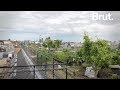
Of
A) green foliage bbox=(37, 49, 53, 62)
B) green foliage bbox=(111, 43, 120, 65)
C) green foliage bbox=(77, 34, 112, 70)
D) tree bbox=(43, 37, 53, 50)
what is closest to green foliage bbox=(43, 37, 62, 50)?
tree bbox=(43, 37, 53, 50)

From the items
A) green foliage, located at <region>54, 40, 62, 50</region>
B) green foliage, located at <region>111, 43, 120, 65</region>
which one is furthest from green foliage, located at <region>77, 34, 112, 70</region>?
green foliage, located at <region>54, 40, 62, 50</region>

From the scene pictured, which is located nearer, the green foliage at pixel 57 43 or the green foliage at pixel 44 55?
the green foliage at pixel 57 43

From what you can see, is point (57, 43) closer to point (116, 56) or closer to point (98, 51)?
point (116, 56)

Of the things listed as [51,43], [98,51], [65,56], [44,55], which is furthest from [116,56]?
[44,55]

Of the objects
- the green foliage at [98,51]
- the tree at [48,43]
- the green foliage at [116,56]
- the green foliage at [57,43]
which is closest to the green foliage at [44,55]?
the tree at [48,43]

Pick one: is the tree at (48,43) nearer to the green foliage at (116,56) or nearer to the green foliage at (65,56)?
the green foliage at (65,56)

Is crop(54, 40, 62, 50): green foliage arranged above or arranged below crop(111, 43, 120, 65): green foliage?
above

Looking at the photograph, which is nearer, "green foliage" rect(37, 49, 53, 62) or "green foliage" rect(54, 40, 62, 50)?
"green foliage" rect(54, 40, 62, 50)

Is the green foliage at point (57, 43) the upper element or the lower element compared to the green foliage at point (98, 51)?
upper

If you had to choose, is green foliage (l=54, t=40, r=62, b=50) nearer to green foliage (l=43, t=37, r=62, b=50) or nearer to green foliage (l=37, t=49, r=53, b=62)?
green foliage (l=43, t=37, r=62, b=50)

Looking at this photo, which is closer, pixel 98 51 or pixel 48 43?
pixel 48 43
